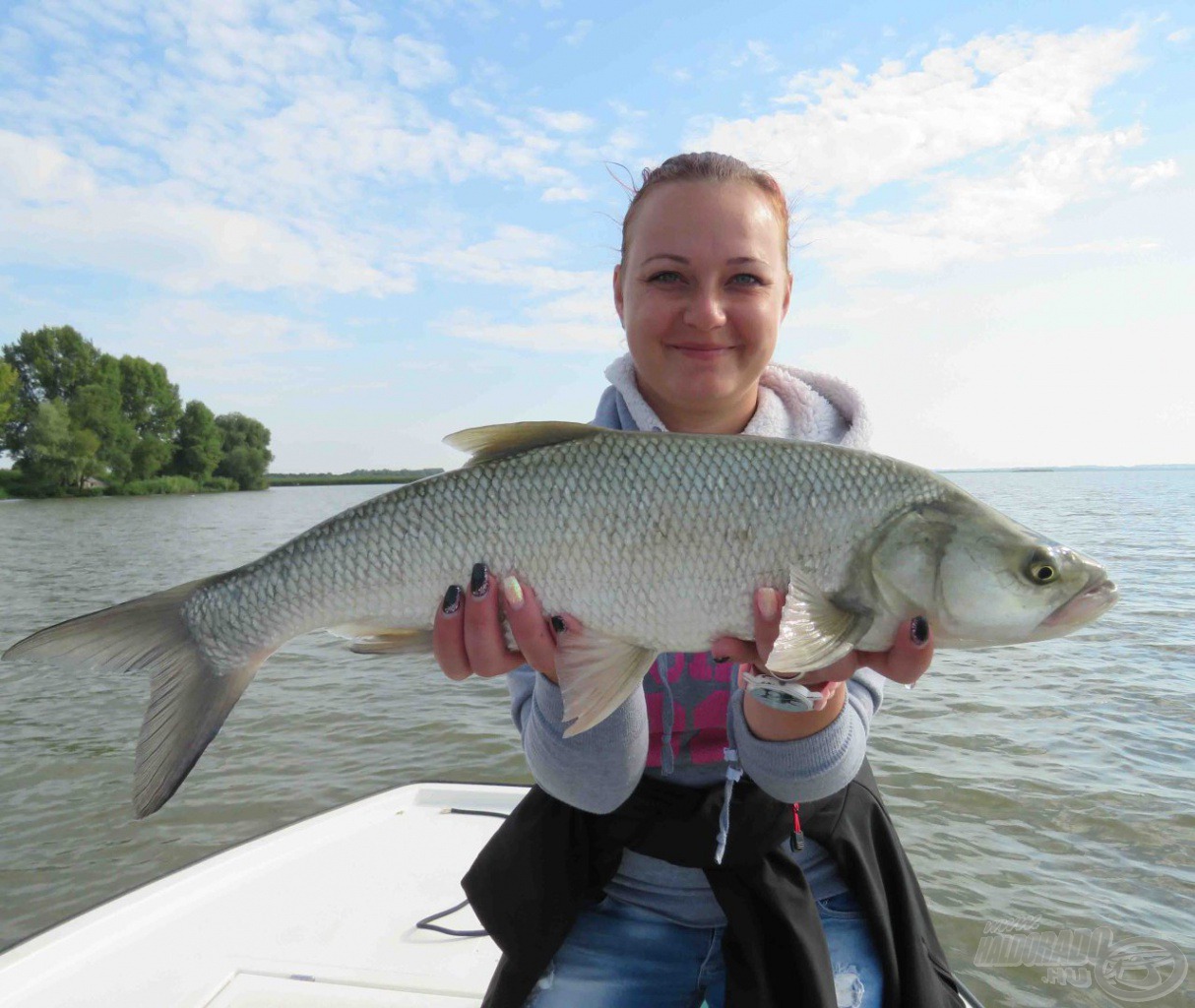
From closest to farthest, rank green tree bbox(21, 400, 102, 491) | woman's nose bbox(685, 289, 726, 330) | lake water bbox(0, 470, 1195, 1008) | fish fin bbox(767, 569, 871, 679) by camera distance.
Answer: fish fin bbox(767, 569, 871, 679), woman's nose bbox(685, 289, 726, 330), lake water bbox(0, 470, 1195, 1008), green tree bbox(21, 400, 102, 491)

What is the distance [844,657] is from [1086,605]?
0.60 metres

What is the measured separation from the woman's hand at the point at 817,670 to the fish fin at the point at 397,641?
2.59 ft

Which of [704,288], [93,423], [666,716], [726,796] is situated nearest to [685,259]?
[704,288]

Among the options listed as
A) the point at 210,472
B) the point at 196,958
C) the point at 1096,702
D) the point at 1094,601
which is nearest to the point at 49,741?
the point at 196,958

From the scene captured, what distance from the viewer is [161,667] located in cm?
220

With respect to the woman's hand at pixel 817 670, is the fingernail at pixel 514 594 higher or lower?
higher

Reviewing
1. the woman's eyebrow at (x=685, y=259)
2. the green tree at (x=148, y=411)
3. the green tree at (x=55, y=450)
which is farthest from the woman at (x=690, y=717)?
the green tree at (x=148, y=411)

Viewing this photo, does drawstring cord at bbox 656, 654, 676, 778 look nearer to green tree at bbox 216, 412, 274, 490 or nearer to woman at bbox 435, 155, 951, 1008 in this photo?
woman at bbox 435, 155, 951, 1008

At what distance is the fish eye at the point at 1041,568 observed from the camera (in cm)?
204

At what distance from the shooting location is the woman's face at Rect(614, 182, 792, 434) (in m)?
2.38

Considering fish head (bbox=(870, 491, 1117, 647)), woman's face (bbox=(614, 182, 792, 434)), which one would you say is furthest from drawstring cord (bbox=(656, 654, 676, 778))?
woman's face (bbox=(614, 182, 792, 434))

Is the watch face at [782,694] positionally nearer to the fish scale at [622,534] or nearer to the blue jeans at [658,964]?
the fish scale at [622,534]

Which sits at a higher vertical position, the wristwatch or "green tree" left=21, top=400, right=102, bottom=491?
"green tree" left=21, top=400, right=102, bottom=491

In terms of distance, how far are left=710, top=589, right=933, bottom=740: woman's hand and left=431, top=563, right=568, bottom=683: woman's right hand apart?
1.49ft
